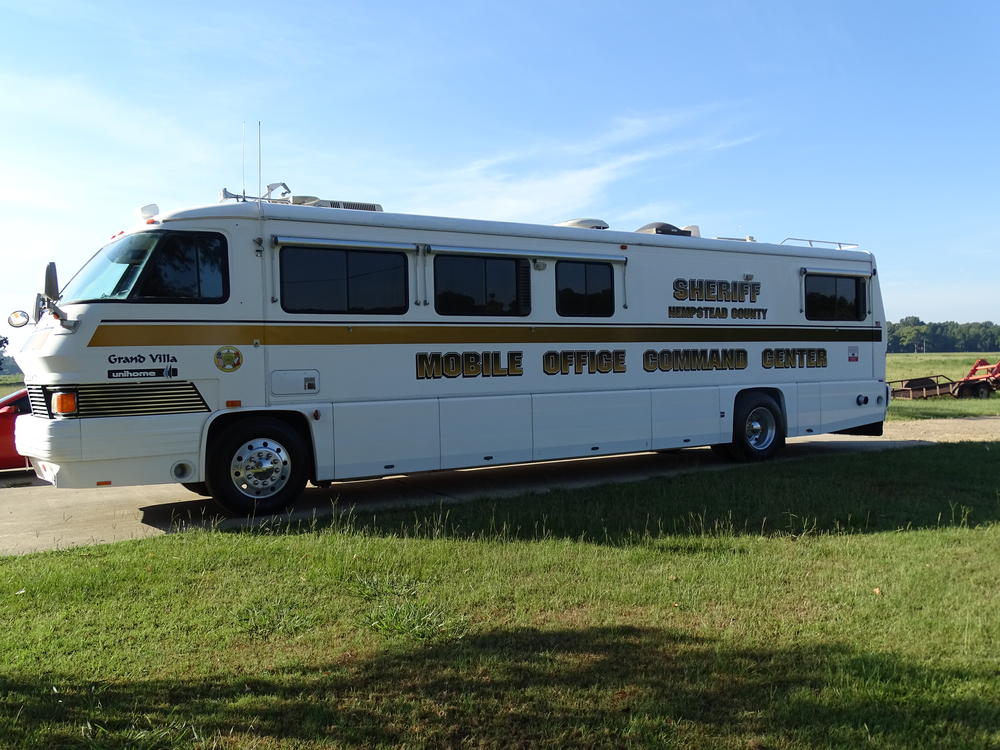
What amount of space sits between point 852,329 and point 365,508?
8061 mm

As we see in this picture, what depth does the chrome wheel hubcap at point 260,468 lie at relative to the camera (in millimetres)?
8031

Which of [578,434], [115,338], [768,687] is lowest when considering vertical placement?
[768,687]

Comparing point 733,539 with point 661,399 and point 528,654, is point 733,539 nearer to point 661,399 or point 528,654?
point 528,654

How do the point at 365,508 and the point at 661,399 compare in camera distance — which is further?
the point at 661,399

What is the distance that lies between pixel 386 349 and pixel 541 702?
542 centimetres

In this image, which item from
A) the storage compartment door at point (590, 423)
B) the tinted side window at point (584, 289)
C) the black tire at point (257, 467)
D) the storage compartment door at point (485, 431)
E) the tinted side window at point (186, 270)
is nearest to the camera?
the tinted side window at point (186, 270)

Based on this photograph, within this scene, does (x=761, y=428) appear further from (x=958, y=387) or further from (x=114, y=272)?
(x=958, y=387)

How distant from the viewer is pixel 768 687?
392 cm

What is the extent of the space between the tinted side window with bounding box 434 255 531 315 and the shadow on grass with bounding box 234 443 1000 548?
2150mm

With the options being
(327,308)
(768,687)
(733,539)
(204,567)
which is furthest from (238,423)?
(768,687)

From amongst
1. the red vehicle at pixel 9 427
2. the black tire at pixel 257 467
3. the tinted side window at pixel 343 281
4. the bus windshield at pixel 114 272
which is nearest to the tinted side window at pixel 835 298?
the tinted side window at pixel 343 281

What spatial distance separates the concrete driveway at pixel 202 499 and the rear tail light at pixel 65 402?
114 cm

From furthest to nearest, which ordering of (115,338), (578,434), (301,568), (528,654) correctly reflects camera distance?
(578,434) → (115,338) → (301,568) → (528,654)

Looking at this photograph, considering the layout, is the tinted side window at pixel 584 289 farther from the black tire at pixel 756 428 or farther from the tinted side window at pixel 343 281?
the black tire at pixel 756 428
